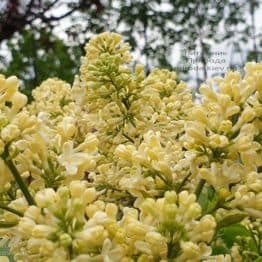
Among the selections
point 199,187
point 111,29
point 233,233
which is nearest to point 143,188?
point 199,187

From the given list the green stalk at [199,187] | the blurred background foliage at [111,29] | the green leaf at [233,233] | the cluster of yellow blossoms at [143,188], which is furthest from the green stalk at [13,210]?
the blurred background foliage at [111,29]

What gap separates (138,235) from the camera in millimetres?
713

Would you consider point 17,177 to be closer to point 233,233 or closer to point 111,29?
point 233,233

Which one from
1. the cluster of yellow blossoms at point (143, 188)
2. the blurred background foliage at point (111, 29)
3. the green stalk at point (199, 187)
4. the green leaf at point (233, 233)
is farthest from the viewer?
the blurred background foliage at point (111, 29)

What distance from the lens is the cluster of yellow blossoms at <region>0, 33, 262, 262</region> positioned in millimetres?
687

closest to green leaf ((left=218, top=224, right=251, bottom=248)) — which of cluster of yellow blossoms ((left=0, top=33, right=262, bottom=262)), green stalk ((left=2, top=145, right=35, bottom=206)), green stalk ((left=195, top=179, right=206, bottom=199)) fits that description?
cluster of yellow blossoms ((left=0, top=33, right=262, bottom=262))

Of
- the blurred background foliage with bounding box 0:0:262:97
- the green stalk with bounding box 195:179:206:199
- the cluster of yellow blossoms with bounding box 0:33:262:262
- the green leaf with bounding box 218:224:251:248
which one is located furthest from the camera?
the blurred background foliage with bounding box 0:0:262:97

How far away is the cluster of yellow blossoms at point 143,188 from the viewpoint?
687mm

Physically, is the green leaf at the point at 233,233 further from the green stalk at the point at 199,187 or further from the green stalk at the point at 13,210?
the green stalk at the point at 13,210

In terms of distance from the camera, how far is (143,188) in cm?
82

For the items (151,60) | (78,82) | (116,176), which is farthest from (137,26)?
(116,176)

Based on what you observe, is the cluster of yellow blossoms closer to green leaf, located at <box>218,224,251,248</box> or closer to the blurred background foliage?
green leaf, located at <box>218,224,251,248</box>

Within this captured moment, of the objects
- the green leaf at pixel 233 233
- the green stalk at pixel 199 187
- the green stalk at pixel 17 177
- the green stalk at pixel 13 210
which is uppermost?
the green stalk at pixel 17 177

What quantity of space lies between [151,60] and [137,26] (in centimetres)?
39
